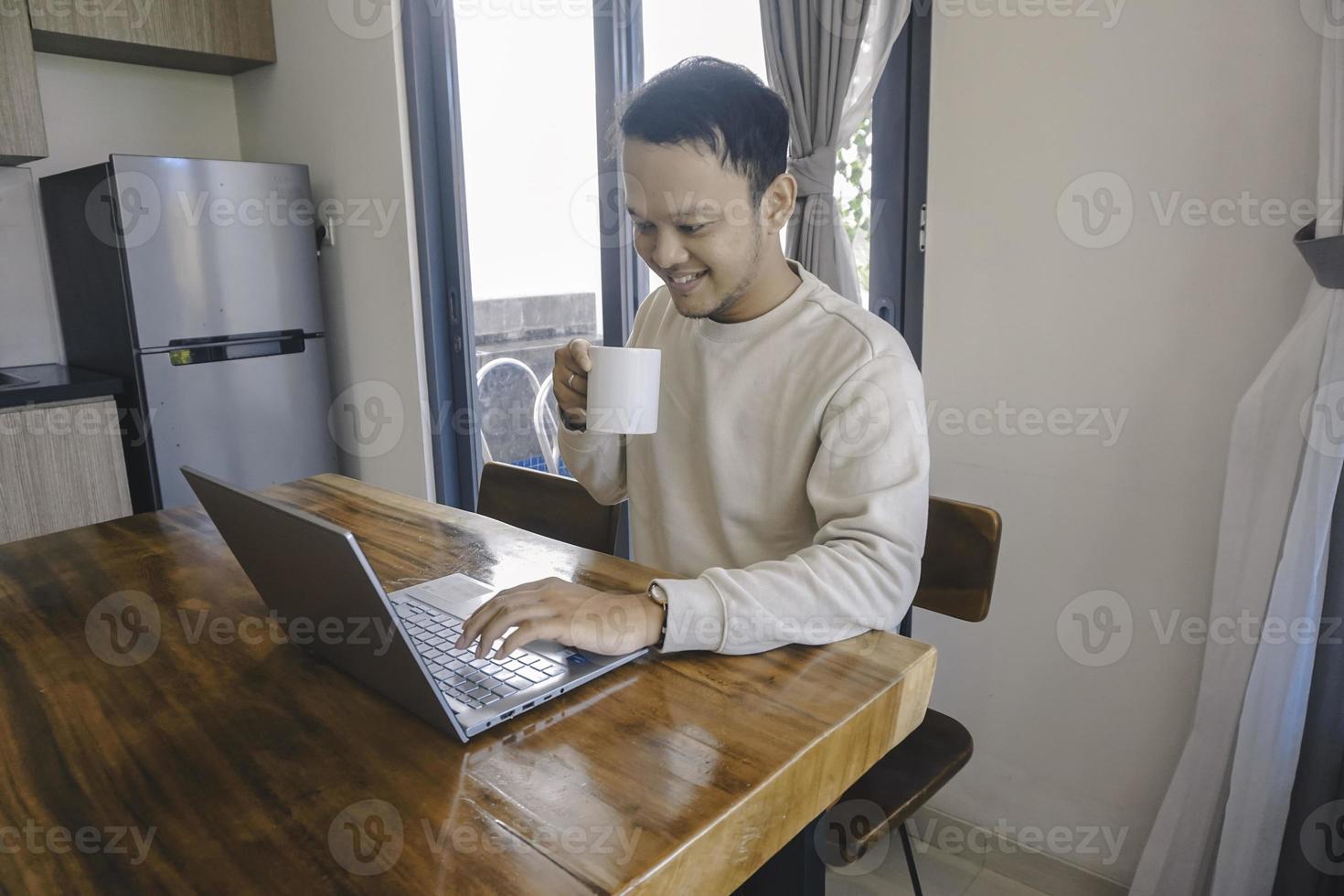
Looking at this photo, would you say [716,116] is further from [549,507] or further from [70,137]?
[70,137]

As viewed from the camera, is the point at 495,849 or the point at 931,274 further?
the point at 931,274

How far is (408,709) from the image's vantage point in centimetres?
78

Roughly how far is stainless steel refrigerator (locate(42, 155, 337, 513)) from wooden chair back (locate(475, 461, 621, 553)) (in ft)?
5.06

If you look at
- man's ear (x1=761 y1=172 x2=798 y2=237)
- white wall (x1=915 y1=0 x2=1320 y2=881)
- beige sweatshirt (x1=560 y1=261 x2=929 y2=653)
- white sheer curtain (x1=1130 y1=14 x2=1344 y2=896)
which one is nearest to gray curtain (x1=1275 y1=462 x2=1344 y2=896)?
white sheer curtain (x1=1130 y1=14 x2=1344 y2=896)

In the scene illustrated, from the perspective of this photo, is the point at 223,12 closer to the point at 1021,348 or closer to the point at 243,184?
the point at 243,184

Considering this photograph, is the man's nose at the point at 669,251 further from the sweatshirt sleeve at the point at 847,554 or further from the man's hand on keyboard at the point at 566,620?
Result: the man's hand on keyboard at the point at 566,620

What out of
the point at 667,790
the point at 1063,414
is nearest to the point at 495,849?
the point at 667,790

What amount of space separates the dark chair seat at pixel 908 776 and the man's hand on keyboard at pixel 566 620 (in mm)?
466

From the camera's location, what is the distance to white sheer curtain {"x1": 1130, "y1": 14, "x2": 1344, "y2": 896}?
3.92ft

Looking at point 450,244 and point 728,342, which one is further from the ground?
point 450,244

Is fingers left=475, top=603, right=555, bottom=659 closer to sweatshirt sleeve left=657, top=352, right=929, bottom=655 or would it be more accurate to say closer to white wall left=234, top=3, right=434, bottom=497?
sweatshirt sleeve left=657, top=352, right=929, bottom=655

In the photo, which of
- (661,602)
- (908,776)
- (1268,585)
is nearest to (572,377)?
(661,602)

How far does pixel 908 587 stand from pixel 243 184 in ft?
8.66

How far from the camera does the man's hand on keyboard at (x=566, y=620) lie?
2.68ft
